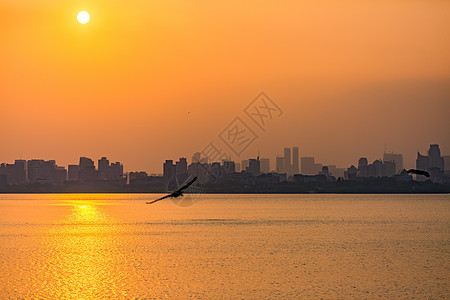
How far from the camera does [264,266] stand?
7150 cm

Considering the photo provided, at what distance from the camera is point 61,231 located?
13150cm

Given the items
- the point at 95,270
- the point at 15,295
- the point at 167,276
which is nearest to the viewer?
the point at 15,295

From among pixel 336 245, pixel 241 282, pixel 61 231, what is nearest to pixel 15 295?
pixel 241 282

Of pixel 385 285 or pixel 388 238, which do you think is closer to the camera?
pixel 385 285

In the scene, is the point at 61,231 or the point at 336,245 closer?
the point at 336,245

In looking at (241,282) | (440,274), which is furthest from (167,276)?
(440,274)

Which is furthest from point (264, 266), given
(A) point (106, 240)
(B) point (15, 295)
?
(A) point (106, 240)

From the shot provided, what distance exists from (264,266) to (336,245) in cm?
2781

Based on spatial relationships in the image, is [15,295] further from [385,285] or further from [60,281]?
[385,285]

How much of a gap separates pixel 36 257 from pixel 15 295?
94.3ft

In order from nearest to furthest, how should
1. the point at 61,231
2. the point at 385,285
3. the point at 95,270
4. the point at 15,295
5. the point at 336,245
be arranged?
the point at 15,295, the point at 385,285, the point at 95,270, the point at 336,245, the point at 61,231

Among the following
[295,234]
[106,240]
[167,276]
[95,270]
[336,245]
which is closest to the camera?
[167,276]

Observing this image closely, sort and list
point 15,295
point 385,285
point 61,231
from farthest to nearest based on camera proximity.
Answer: point 61,231
point 385,285
point 15,295

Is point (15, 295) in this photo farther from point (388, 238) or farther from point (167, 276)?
point (388, 238)
